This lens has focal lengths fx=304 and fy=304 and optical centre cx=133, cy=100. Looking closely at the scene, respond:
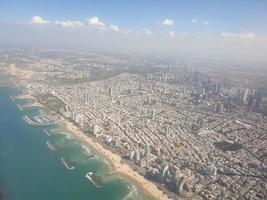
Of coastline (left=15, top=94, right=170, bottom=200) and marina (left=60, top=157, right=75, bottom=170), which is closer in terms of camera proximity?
coastline (left=15, top=94, right=170, bottom=200)

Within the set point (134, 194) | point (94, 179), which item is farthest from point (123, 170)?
point (134, 194)

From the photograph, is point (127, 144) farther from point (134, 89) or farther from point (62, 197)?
point (134, 89)

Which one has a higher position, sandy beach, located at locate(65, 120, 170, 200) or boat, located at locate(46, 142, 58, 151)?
sandy beach, located at locate(65, 120, 170, 200)

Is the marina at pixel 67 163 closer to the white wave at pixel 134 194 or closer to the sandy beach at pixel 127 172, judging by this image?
the sandy beach at pixel 127 172

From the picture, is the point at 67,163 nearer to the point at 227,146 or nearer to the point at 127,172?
the point at 127,172

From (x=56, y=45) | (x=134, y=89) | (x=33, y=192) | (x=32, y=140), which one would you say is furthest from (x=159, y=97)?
(x=56, y=45)

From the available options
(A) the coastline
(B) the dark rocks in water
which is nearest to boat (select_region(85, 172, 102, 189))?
(A) the coastline

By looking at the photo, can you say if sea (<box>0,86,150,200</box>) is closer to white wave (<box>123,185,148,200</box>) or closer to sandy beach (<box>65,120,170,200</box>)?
white wave (<box>123,185,148,200</box>)

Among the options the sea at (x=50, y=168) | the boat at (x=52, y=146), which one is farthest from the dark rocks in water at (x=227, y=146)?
the boat at (x=52, y=146)
